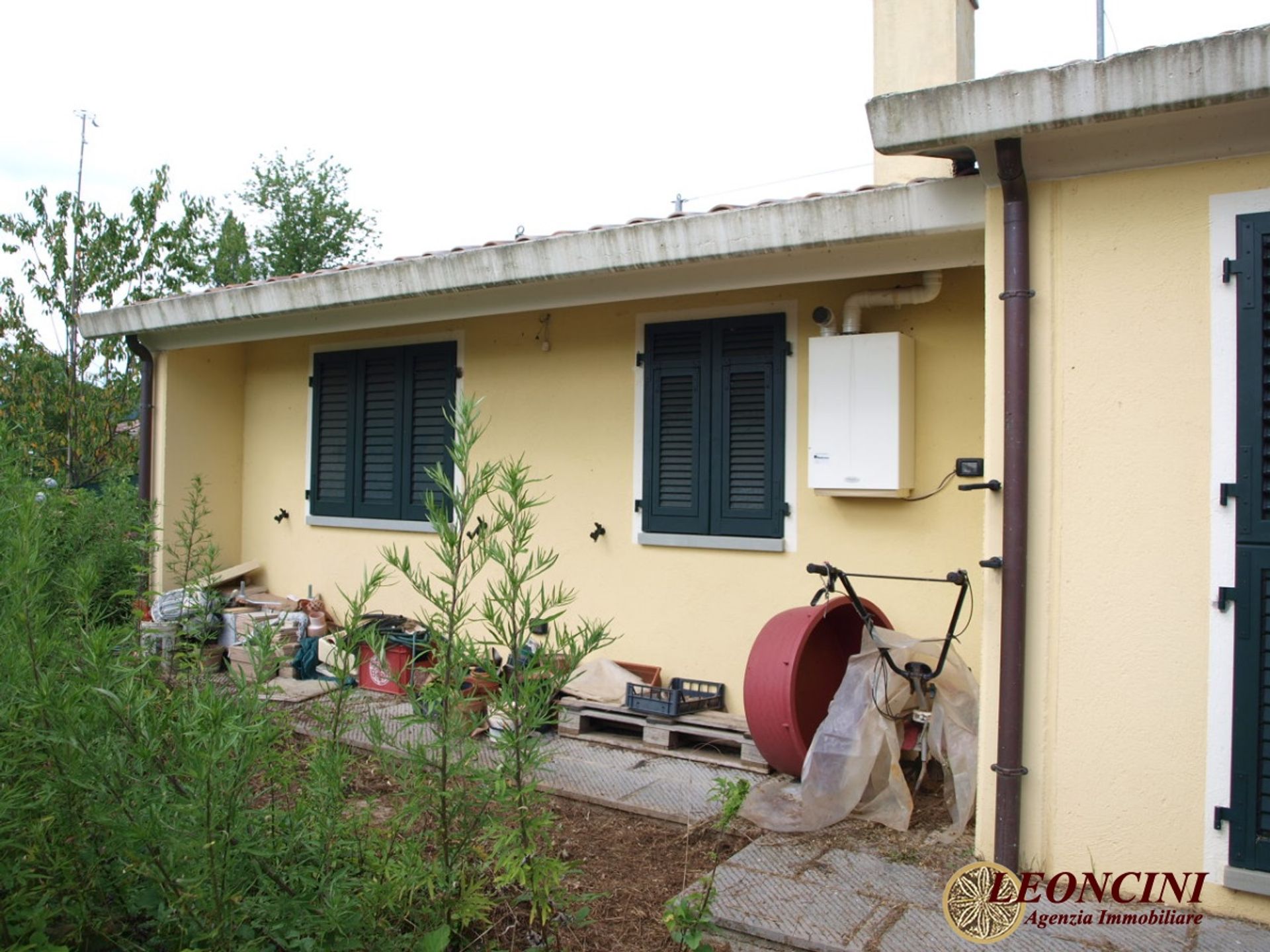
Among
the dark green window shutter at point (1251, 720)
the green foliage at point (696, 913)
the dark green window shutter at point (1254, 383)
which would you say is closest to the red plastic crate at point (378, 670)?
the green foliage at point (696, 913)

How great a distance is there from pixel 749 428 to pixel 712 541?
2.44 ft

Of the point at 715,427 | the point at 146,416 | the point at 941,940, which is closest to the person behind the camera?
the point at 941,940

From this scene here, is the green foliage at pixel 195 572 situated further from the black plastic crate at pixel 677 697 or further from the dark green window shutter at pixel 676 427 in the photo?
the dark green window shutter at pixel 676 427

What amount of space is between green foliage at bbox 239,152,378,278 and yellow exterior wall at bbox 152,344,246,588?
59.3ft

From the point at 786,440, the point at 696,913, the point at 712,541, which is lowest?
the point at 696,913

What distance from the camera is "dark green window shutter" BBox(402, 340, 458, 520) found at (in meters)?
7.27

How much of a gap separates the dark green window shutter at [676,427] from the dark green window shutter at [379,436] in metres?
2.26

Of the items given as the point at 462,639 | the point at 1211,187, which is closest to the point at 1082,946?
the point at 462,639

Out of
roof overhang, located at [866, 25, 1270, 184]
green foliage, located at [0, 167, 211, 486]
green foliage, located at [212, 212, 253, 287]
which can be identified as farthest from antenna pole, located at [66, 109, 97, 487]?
roof overhang, located at [866, 25, 1270, 184]

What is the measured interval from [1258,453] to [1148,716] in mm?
1044

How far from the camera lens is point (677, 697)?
18.3 feet

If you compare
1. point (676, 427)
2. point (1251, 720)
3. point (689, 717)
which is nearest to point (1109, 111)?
point (1251, 720)

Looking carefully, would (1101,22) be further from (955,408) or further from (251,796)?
(251,796)

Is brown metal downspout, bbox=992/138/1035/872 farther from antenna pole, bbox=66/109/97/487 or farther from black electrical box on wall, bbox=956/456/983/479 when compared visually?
antenna pole, bbox=66/109/97/487
